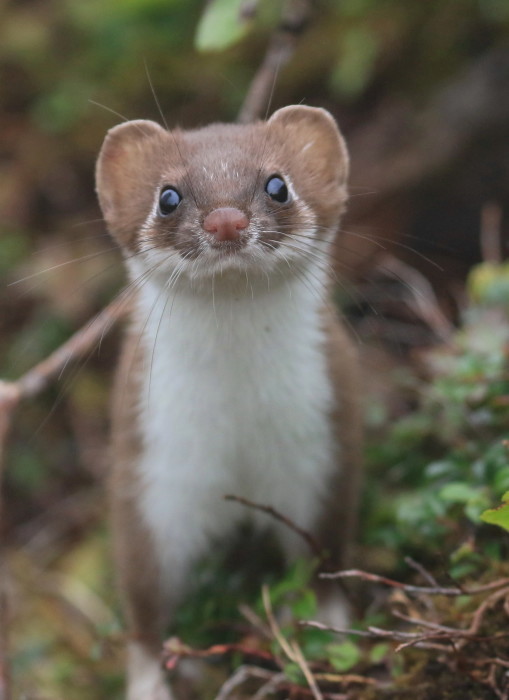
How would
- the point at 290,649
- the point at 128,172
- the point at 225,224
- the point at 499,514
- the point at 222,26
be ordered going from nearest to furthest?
the point at 499,514 → the point at 225,224 → the point at 290,649 → the point at 128,172 → the point at 222,26

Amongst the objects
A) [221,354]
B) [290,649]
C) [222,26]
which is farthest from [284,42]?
[290,649]

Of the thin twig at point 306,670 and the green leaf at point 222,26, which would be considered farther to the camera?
the green leaf at point 222,26

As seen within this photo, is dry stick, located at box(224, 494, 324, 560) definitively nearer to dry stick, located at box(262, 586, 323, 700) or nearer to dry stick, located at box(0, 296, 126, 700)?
dry stick, located at box(262, 586, 323, 700)

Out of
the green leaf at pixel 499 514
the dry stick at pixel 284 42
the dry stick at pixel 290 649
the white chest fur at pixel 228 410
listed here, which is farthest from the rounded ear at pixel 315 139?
the dry stick at pixel 290 649

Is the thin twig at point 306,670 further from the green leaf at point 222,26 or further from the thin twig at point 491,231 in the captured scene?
the thin twig at point 491,231

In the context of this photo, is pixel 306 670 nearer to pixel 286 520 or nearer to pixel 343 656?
pixel 343 656

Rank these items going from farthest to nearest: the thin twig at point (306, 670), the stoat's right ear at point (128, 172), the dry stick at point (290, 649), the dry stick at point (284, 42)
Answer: the dry stick at point (284, 42)
the stoat's right ear at point (128, 172)
the dry stick at point (290, 649)
the thin twig at point (306, 670)
